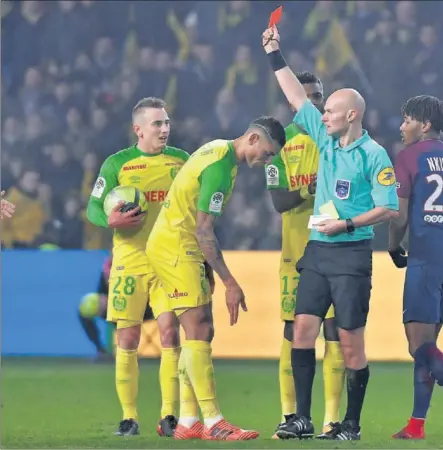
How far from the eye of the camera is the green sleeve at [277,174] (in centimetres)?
810

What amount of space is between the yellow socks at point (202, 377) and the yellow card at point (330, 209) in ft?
3.35

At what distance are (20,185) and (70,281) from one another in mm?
2863

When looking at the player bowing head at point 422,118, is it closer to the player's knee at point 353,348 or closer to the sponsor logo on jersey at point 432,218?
the sponsor logo on jersey at point 432,218

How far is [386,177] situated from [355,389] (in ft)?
3.95

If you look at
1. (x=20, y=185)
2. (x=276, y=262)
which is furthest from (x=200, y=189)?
(x=20, y=185)

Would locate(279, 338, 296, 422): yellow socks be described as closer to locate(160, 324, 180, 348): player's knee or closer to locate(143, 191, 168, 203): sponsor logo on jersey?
locate(160, 324, 180, 348): player's knee

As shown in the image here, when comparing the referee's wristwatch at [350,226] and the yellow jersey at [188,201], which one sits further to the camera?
the yellow jersey at [188,201]

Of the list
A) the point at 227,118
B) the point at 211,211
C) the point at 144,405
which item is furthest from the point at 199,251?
the point at 227,118

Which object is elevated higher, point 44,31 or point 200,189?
point 44,31

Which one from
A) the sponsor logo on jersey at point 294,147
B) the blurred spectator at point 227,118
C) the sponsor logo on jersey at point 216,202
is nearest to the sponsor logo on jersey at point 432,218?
the sponsor logo on jersey at point 294,147

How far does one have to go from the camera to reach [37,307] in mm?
13203

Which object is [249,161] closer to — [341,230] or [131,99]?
[341,230]

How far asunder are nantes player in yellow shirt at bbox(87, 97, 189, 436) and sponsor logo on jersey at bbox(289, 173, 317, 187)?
30.5 inches

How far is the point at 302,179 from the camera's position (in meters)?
8.09
